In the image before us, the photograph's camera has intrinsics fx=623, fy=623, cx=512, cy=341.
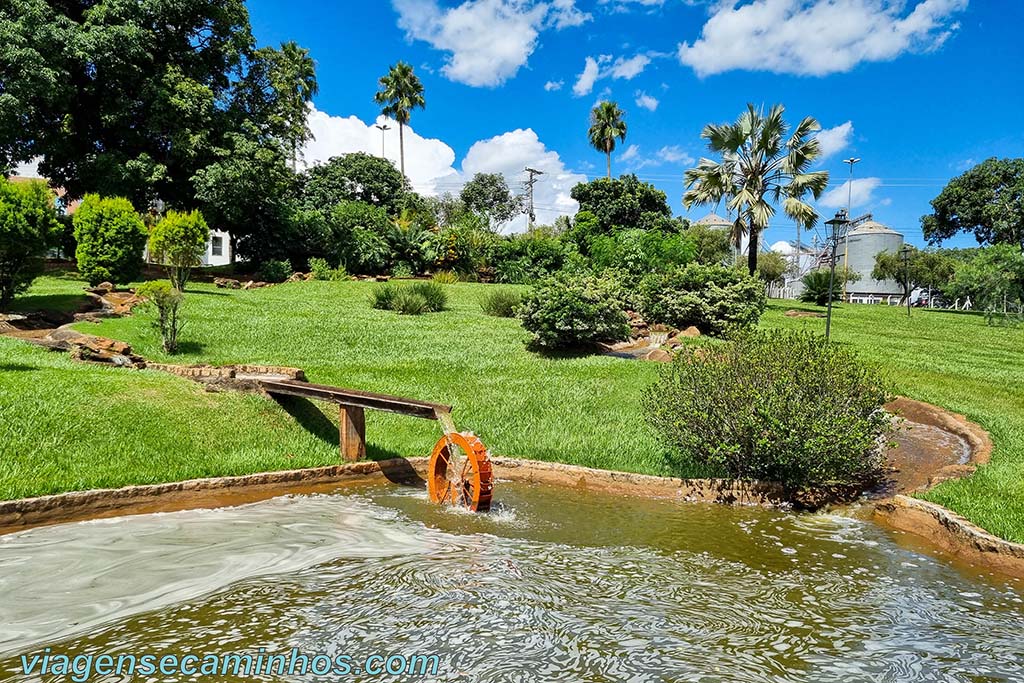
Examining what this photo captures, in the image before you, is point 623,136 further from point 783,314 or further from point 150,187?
point 150,187

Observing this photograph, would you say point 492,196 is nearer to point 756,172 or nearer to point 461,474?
point 756,172

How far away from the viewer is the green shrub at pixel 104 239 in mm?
17641

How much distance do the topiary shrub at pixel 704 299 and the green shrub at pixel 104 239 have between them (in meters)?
14.9

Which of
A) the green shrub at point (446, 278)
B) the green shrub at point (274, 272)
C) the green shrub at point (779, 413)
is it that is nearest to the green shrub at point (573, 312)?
the green shrub at point (779, 413)

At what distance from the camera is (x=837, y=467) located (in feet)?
23.4

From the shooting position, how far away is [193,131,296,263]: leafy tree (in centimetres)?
2480

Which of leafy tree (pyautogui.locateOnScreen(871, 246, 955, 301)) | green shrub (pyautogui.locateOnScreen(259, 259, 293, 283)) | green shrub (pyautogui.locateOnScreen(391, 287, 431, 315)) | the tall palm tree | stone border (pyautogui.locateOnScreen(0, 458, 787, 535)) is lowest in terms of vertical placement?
stone border (pyautogui.locateOnScreen(0, 458, 787, 535))

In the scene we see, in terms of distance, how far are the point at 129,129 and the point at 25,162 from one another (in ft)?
13.6

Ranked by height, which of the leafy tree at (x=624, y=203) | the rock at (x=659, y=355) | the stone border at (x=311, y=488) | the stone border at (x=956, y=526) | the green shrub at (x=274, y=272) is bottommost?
the stone border at (x=311, y=488)

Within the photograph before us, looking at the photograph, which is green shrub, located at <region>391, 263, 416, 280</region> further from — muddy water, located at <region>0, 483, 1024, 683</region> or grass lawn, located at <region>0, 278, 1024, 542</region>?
muddy water, located at <region>0, 483, 1024, 683</region>

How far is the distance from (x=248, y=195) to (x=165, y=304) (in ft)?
48.7

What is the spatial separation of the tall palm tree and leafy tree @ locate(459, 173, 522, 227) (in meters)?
18.8

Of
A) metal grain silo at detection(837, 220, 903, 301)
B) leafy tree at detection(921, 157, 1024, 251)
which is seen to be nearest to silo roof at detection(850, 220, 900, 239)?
metal grain silo at detection(837, 220, 903, 301)

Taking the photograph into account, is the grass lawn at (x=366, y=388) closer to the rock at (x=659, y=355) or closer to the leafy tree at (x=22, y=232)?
the rock at (x=659, y=355)
